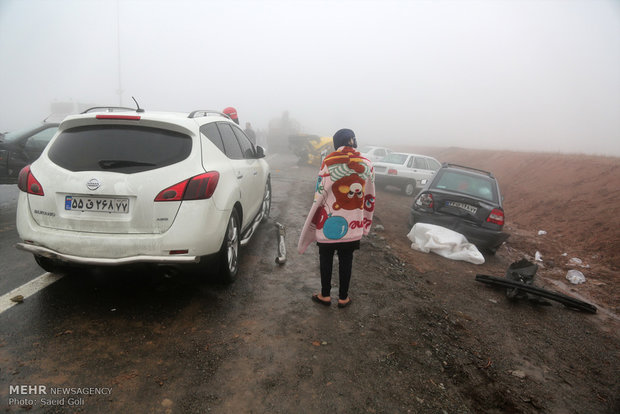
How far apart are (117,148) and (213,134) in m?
1.00

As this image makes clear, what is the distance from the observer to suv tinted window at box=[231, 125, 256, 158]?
4684 millimetres

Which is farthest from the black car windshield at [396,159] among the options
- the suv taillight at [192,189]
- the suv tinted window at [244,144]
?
the suv taillight at [192,189]

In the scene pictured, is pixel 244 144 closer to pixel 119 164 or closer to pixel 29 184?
pixel 119 164

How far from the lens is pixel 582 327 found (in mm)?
3973

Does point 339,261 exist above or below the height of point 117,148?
below

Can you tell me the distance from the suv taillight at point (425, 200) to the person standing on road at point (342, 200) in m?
3.42

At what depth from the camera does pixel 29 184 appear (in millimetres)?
2947

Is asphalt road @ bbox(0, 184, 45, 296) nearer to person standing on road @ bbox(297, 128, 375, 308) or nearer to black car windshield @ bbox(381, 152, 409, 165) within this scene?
person standing on road @ bbox(297, 128, 375, 308)

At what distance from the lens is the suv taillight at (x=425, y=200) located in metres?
6.49

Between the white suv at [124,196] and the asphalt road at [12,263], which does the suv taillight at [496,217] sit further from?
the asphalt road at [12,263]

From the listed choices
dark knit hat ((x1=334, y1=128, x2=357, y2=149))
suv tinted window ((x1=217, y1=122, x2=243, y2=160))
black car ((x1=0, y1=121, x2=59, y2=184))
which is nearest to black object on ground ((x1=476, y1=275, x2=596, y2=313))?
dark knit hat ((x1=334, y1=128, x2=357, y2=149))

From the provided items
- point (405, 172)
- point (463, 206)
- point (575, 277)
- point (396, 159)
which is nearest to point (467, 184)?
point (463, 206)

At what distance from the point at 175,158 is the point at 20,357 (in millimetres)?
1819

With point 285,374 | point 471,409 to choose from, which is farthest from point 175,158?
point 471,409
